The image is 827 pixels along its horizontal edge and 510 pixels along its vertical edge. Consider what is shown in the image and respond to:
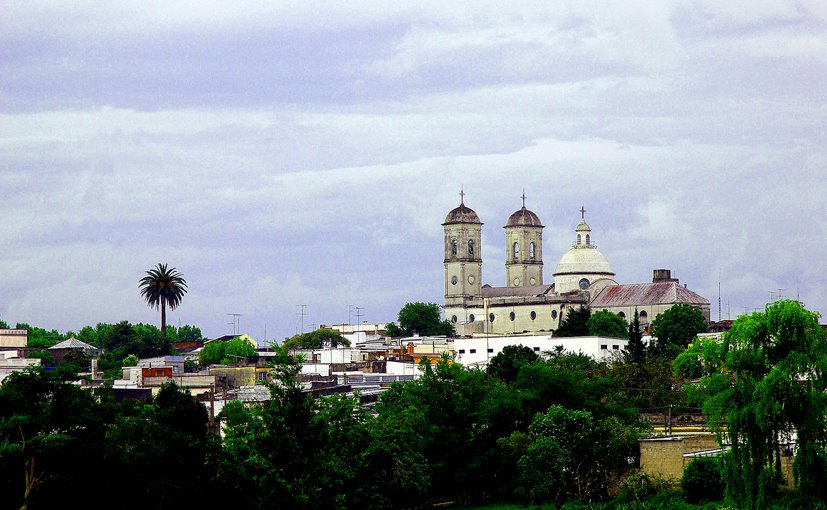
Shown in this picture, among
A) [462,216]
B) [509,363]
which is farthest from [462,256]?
[509,363]

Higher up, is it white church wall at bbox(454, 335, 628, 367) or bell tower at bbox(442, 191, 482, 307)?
bell tower at bbox(442, 191, 482, 307)

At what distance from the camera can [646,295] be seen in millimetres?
149125

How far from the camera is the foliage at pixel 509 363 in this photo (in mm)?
78625

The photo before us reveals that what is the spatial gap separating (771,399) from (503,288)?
419 ft

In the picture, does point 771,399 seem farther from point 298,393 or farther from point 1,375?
point 1,375

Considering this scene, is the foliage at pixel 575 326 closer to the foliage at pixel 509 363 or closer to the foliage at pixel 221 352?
the foliage at pixel 221 352

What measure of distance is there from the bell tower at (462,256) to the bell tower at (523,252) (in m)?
3.86

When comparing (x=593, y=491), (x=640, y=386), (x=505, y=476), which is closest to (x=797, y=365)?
(x=593, y=491)

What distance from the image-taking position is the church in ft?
489

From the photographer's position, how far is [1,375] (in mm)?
86312

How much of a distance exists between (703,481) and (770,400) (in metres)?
7.31

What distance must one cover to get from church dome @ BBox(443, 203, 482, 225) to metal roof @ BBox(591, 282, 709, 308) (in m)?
23.4

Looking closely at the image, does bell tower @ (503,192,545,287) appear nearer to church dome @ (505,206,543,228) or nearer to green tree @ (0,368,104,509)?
church dome @ (505,206,543,228)

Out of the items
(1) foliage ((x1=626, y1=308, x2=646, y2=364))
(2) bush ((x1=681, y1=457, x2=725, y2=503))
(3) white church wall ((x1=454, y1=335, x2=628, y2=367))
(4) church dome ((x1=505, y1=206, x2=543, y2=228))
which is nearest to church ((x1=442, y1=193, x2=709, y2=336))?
(4) church dome ((x1=505, y1=206, x2=543, y2=228))
